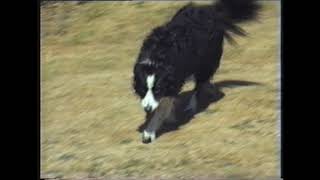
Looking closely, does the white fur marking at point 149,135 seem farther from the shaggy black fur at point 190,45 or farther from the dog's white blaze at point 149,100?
the shaggy black fur at point 190,45

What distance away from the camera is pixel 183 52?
231 inches

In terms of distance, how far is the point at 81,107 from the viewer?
5.93 m

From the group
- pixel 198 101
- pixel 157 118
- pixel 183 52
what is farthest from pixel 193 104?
pixel 183 52

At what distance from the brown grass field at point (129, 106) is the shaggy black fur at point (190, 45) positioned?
0.10 metres

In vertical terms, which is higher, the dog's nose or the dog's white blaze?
the dog's white blaze

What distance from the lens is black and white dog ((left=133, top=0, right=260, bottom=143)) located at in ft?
19.2

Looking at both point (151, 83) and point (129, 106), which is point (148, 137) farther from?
point (151, 83)

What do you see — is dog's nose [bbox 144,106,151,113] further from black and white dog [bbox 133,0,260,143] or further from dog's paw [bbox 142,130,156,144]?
dog's paw [bbox 142,130,156,144]

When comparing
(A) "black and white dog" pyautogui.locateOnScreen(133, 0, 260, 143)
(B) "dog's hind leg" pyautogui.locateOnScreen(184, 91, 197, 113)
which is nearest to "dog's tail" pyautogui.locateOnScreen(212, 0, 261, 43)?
(A) "black and white dog" pyautogui.locateOnScreen(133, 0, 260, 143)

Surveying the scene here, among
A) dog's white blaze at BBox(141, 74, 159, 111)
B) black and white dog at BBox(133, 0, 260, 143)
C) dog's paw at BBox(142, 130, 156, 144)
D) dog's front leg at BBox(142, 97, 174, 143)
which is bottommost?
dog's paw at BBox(142, 130, 156, 144)

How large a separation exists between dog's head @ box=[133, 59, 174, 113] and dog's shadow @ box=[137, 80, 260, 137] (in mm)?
149

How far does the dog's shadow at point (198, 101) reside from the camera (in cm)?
581

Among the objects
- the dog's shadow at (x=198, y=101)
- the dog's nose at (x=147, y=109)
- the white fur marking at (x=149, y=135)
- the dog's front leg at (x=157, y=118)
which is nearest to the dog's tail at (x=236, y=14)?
the dog's shadow at (x=198, y=101)
